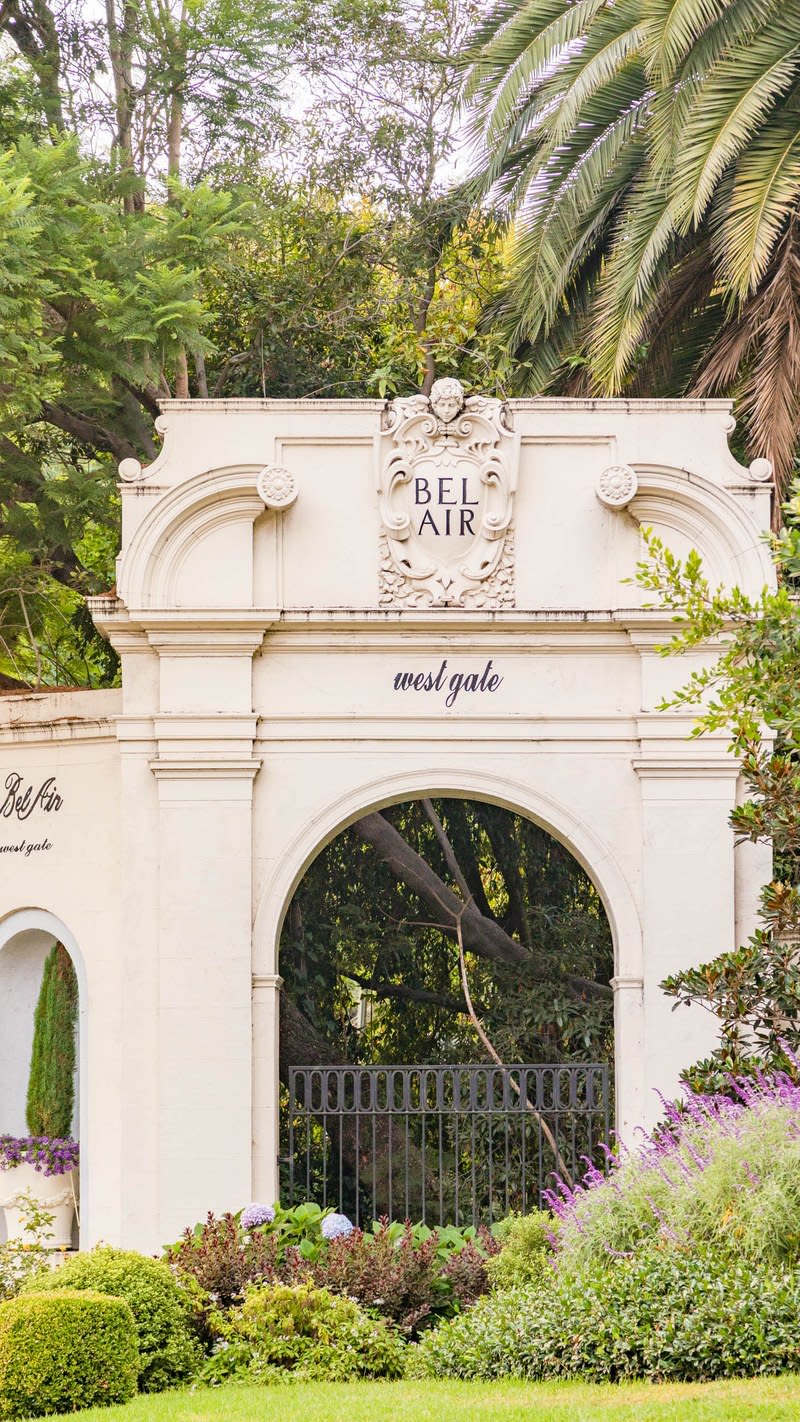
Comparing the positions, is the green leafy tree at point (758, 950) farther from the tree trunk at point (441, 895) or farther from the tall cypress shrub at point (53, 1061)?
the tree trunk at point (441, 895)

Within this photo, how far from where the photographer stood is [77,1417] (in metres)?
9.05

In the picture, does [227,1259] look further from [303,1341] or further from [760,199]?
[760,199]

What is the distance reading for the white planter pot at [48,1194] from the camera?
14562 millimetres

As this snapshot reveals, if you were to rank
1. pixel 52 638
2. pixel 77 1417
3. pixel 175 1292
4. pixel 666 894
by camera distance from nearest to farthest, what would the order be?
pixel 77 1417 → pixel 175 1292 → pixel 666 894 → pixel 52 638

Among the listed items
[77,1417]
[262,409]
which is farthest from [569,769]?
[77,1417]

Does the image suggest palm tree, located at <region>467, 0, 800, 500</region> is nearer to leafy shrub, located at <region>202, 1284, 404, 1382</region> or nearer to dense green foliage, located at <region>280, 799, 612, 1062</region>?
dense green foliage, located at <region>280, 799, 612, 1062</region>

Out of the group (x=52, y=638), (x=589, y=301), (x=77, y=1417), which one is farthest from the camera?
(x=52, y=638)

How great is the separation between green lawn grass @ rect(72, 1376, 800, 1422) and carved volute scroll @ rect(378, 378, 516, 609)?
249 inches

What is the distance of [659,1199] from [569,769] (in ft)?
14.1

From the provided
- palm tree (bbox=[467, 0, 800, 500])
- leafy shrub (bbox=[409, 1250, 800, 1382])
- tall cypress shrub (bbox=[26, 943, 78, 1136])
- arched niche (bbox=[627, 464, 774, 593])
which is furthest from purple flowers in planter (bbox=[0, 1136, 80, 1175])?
palm tree (bbox=[467, 0, 800, 500])

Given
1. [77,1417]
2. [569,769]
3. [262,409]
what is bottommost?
[77,1417]

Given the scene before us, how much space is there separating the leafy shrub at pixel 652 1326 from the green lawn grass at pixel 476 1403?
0.20 m

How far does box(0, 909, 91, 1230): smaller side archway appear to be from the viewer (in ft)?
49.5

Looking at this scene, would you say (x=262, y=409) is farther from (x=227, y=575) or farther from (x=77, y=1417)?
(x=77, y=1417)
